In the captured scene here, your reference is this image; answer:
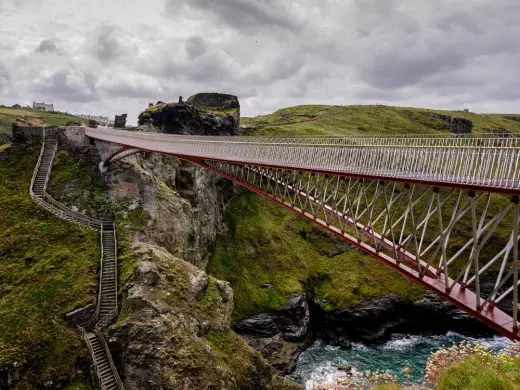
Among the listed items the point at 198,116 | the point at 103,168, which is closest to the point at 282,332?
the point at 103,168

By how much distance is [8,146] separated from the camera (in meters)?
45.3

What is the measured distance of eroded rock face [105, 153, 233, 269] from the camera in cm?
3931

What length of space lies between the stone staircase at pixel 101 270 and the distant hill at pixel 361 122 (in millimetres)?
54738

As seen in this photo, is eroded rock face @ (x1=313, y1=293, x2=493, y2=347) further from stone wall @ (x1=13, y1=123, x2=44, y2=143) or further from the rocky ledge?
stone wall @ (x1=13, y1=123, x2=44, y2=143)

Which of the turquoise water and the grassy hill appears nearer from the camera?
the turquoise water

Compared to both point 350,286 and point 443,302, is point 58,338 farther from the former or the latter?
point 443,302

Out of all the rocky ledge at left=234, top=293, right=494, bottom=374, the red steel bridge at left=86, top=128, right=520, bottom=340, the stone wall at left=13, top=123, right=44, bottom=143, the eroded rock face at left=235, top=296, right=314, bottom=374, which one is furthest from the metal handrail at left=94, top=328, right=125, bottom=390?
the stone wall at left=13, top=123, right=44, bottom=143

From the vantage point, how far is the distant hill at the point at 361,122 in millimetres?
100913

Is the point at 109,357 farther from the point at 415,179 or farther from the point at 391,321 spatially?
the point at 391,321

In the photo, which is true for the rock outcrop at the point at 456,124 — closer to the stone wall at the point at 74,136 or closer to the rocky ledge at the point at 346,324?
the rocky ledge at the point at 346,324

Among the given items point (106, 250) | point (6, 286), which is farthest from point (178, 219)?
point (6, 286)

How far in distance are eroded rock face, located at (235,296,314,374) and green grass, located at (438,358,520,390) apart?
29.0m

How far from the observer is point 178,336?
83.1 ft

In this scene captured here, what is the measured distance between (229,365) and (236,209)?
134ft
